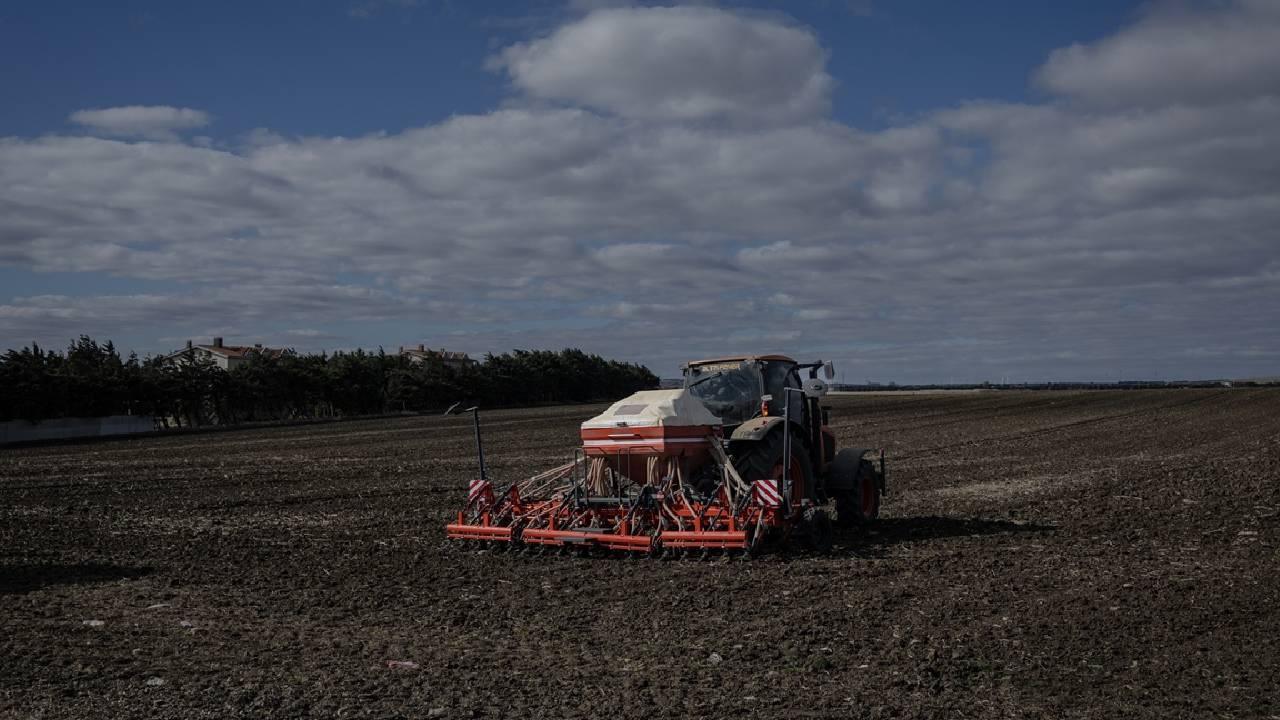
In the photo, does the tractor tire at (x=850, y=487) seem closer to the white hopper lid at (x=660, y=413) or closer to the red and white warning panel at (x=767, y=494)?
the white hopper lid at (x=660, y=413)

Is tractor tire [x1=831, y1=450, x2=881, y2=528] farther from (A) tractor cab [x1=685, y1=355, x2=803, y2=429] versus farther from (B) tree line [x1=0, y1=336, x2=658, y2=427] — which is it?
(B) tree line [x1=0, y1=336, x2=658, y2=427]

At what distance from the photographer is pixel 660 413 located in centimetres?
1228

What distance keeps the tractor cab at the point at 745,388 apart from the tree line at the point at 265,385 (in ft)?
156

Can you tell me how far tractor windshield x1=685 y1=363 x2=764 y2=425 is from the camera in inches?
541

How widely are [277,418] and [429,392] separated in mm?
13105

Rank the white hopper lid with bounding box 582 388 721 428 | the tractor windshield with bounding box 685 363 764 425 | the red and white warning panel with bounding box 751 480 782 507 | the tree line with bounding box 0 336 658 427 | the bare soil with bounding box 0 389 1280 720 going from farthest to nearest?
the tree line with bounding box 0 336 658 427 → the tractor windshield with bounding box 685 363 764 425 → the white hopper lid with bounding box 582 388 721 428 → the red and white warning panel with bounding box 751 480 782 507 → the bare soil with bounding box 0 389 1280 720

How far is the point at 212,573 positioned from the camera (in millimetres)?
11648

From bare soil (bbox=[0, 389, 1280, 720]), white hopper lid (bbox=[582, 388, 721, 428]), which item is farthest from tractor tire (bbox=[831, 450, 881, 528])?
white hopper lid (bbox=[582, 388, 721, 428])

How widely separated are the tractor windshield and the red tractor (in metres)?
0.01

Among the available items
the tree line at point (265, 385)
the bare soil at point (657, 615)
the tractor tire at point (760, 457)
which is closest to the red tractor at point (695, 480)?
the tractor tire at point (760, 457)

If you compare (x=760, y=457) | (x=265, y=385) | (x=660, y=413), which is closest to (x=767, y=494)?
(x=760, y=457)

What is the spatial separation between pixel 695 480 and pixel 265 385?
202ft

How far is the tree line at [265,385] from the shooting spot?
2093 inches

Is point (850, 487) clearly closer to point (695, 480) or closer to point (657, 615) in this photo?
point (695, 480)
